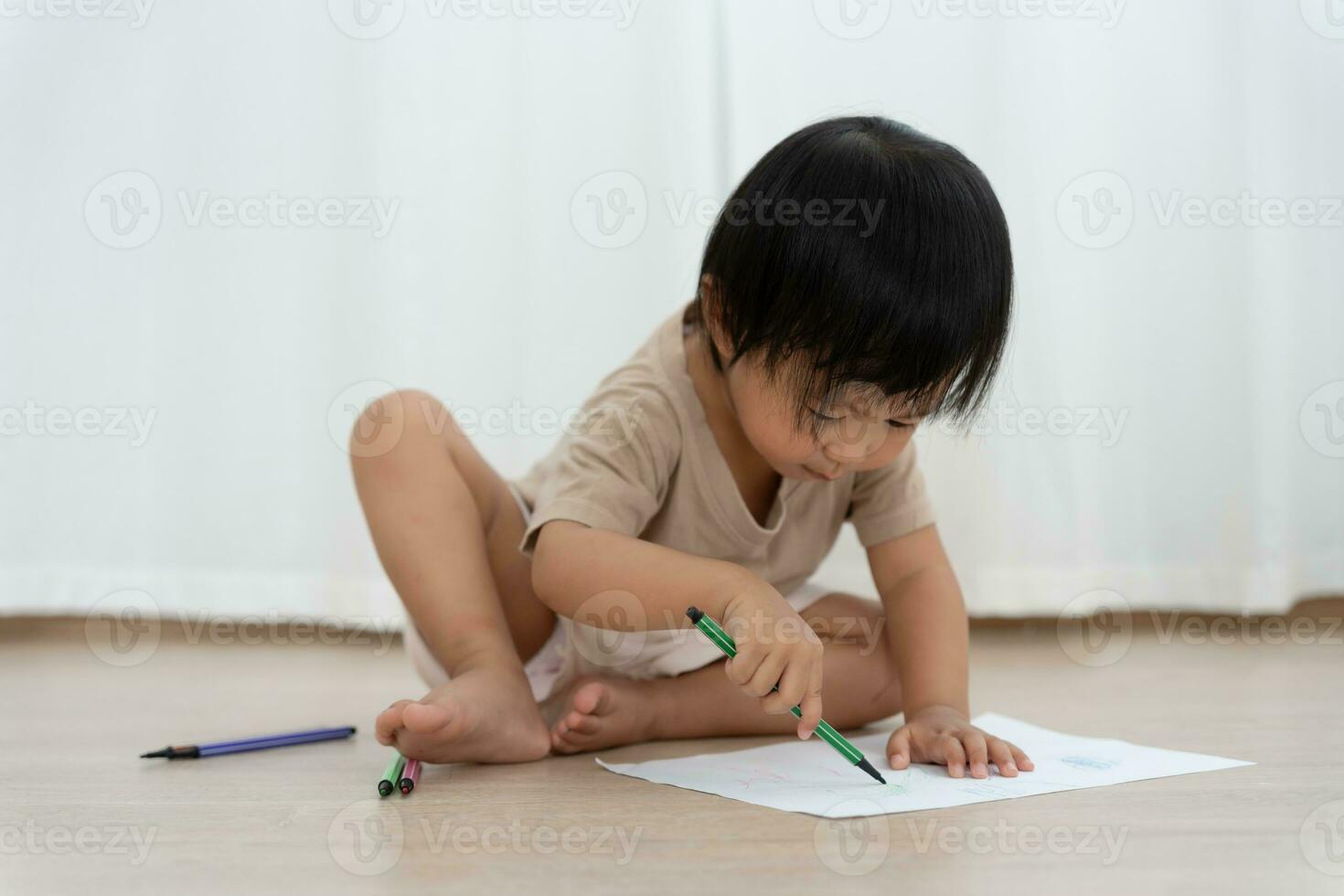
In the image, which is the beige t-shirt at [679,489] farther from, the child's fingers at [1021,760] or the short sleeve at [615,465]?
the child's fingers at [1021,760]

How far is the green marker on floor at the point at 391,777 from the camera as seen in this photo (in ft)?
2.41

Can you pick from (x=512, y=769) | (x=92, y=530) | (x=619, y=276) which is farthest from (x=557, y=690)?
(x=92, y=530)

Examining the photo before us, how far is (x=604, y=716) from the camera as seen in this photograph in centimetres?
87

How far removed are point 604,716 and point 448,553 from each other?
0.16 metres

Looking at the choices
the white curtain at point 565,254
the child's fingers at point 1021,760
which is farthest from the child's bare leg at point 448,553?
the white curtain at point 565,254

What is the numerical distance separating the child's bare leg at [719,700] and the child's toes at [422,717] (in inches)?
4.8

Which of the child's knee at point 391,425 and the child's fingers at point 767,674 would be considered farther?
the child's knee at point 391,425

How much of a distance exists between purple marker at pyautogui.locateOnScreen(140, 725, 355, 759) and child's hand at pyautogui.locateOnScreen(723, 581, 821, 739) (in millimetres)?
398

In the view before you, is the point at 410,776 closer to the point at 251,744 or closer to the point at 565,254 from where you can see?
the point at 251,744

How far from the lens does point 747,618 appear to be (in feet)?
→ 2.31

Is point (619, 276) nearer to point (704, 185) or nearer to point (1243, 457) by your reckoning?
point (704, 185)

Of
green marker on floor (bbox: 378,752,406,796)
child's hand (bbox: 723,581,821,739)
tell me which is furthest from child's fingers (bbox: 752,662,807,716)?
green marker on floor (bbox: 378,752,406,796)

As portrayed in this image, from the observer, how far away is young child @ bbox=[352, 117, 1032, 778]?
0.74 m

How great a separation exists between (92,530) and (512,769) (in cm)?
105
